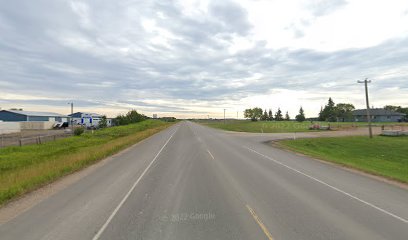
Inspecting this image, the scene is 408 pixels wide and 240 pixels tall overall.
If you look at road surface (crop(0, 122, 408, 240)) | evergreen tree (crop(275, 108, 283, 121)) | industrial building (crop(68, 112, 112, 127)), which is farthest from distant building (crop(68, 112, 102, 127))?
evergreen tree (crop(275, 108, 283, 121))

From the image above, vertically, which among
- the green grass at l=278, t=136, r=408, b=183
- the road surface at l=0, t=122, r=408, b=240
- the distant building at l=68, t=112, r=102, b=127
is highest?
the distant building at l=68, t=112, r=102, b=127

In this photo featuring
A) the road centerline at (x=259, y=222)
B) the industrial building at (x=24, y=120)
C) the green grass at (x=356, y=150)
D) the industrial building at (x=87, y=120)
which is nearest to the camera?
the road centerline at (x=259, y=222)

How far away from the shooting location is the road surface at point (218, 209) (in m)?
6.44

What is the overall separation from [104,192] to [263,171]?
7733 millimetres

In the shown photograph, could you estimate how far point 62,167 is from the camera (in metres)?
15.5

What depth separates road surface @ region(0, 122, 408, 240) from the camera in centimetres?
644

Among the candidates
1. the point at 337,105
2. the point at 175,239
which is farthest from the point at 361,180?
the point at 337,105

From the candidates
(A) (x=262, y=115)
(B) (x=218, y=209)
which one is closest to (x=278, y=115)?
(A) (x=262, y=115)

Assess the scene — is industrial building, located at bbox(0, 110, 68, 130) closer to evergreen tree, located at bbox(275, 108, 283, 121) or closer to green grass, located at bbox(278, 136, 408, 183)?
green grass, located at bbox(278, 136, 408, 183)

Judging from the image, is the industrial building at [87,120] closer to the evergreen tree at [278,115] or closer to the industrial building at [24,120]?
the industrial building at [24,120]

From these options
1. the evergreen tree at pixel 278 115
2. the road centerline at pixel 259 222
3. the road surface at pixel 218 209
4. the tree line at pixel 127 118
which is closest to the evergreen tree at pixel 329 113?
the evergreen tree at pixel 278 115

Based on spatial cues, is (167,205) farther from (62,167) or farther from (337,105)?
(337,105)

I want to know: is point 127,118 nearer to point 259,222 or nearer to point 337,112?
point 337,112

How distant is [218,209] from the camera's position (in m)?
8.02
